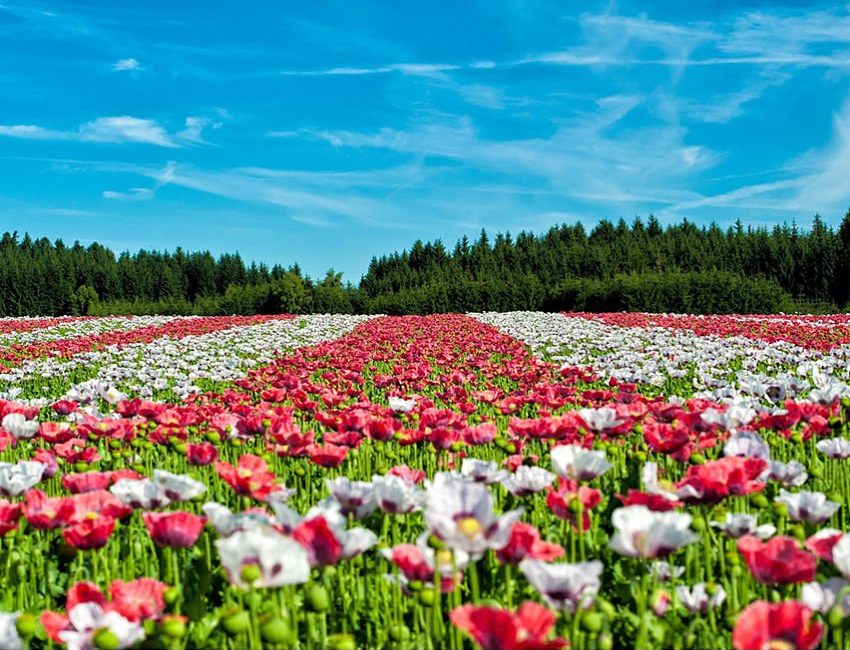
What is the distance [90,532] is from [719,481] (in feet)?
5.53

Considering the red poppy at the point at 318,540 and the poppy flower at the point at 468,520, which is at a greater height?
the poppy flower at the point at 468,520

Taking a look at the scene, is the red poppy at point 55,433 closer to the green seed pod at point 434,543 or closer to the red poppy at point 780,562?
the green seed pod at point 434,543

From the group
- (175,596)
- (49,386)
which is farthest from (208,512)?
(49,386)

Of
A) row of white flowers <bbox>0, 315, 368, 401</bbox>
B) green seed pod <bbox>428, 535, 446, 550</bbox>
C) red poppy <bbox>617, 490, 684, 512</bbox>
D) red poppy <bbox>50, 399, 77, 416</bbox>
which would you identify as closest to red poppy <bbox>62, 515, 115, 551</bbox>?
green seed pod <bbox>428, 535, 446, 550</bbox>

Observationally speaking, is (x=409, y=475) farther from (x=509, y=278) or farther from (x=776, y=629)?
(x=509, y=278)

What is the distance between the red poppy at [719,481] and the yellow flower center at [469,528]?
74 cm

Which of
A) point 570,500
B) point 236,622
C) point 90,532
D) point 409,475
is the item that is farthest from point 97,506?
point 570,500

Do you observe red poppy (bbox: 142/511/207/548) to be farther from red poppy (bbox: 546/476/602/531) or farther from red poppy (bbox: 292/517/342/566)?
red poppy (bbox: 546/476/602/531)

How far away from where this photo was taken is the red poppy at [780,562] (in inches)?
61.2

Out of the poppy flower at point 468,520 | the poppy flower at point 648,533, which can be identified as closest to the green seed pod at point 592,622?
the poppy flower at point 648,533

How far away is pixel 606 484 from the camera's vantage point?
11.9 ft

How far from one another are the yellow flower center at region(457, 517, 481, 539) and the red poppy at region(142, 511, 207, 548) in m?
0.72

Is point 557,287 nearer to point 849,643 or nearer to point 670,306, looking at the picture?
point 670,306

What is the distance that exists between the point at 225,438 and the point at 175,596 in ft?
6.46
